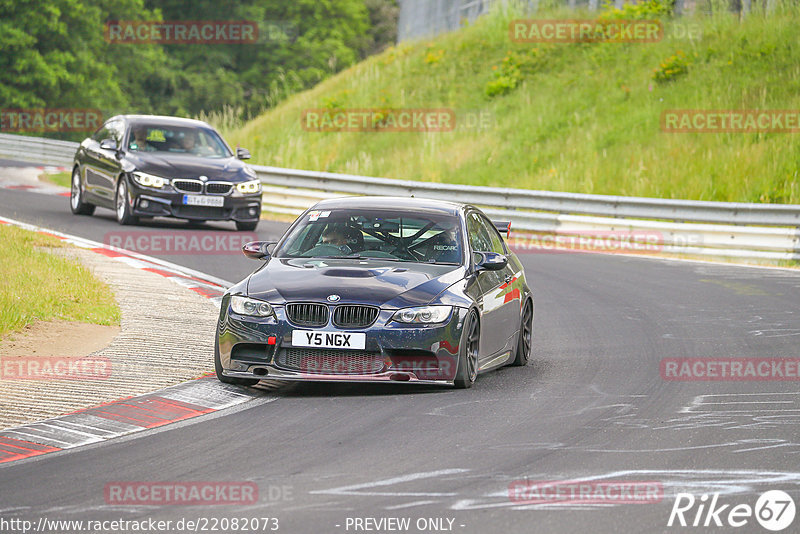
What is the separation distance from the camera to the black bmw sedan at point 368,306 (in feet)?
29.9

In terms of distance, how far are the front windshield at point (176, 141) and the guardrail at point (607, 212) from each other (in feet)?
16.9

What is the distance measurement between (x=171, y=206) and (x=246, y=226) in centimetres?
169

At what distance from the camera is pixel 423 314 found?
9.25 m

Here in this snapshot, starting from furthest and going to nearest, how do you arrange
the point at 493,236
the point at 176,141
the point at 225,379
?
the point at 176,141, the point at 493,236, the point at 225,379

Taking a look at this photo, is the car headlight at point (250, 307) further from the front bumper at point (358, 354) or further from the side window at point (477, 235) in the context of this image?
the side window at point (477, 235)

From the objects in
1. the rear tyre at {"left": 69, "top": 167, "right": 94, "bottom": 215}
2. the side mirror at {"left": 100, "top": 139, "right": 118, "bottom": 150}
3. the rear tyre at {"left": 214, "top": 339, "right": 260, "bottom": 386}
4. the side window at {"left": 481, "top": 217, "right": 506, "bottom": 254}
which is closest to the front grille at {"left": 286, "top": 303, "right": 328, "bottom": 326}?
the rear tyre at {"left": 214, "top": 339, "right": 260, "bottom": 386}

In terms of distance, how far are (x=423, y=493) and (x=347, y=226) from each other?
434cm

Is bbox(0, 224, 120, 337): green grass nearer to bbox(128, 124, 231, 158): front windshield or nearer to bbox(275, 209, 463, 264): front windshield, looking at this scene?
bbox(275, 209, 463, 264): front windshield

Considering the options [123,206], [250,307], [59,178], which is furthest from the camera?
[59,178]

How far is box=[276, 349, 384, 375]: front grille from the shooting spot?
29.9ft

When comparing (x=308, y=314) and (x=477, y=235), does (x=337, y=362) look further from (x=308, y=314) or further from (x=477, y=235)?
(x=477, y=235)

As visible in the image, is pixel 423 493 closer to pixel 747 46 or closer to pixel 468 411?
pixel 468 411

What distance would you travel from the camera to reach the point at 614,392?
9602 millimetres

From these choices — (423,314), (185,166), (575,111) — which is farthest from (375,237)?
(575,111)
